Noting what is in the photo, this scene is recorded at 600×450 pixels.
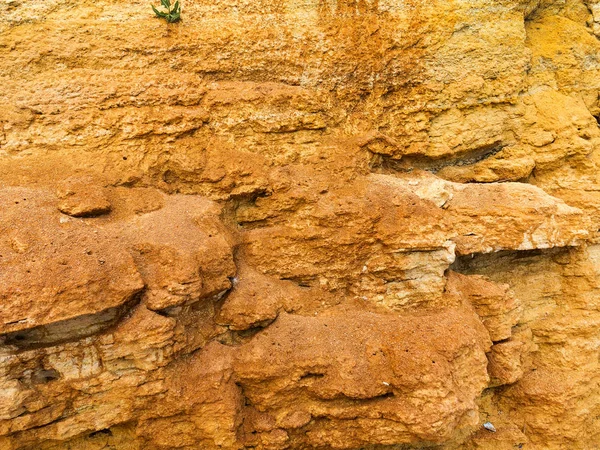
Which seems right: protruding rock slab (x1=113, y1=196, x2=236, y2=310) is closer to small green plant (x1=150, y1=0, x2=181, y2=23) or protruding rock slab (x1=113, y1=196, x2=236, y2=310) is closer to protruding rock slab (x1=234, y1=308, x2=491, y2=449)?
protruding rock slab (x1=234, y1=308, x2=491, y2=449)

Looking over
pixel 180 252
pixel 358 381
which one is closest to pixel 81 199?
pixel 180 252

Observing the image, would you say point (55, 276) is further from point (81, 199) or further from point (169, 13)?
point (169, 13)

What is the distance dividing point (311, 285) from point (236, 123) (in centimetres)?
220

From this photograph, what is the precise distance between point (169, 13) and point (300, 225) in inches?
117

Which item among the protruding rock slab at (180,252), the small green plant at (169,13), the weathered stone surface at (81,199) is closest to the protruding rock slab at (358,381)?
the protruding rock slab at (180,252)

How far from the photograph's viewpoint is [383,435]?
4641 millimetres

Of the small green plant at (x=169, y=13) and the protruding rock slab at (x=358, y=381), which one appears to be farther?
the small green plant at (x=169, y=13)

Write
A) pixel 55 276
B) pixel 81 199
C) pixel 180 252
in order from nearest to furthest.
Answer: pixel 55 276, pixel 180 252, pixel 81 199

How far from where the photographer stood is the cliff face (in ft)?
13.7

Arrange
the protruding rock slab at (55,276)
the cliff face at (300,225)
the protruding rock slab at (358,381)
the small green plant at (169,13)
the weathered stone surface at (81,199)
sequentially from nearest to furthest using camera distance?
the protruding rock slab at (55,276), the cliff face at (300,225), the weathered stone surface at (81,199), the protruding rock slab at (358,381), the small green plant at (169,13)

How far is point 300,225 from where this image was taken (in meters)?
5.16

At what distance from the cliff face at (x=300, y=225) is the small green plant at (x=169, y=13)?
0.10 metres

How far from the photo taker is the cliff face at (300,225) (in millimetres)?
4188

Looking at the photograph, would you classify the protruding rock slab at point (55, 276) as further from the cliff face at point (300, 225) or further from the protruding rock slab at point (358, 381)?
the protruding rock slab at point (358, 381)
